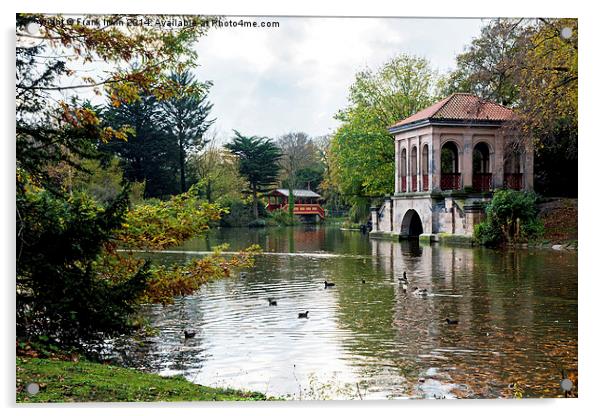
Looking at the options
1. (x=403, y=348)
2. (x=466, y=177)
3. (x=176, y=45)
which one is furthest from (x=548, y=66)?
(x=466, y=177)

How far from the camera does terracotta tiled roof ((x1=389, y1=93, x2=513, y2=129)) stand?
1550cm

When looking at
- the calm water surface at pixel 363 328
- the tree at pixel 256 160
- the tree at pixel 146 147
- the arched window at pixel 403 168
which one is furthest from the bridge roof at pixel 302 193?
the arched window at pixel 403 168

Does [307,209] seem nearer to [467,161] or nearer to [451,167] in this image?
[467,161]

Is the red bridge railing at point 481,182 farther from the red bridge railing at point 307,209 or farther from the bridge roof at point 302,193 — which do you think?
the bridge roof at point 302,193

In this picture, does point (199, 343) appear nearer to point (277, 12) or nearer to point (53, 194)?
point (53, 194)

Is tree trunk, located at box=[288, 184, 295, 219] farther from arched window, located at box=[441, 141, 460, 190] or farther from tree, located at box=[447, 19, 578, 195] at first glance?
arched window, located at box=[441, 141, 460, 190]

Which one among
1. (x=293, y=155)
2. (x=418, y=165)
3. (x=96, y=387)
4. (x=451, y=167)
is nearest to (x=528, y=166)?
(x=293, y=155)

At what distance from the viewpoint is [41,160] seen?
26.7 feet

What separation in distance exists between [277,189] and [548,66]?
4372 mm

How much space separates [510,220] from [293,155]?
334 inches

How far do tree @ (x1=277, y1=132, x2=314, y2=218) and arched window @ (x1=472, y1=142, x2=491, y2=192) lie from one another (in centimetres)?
589

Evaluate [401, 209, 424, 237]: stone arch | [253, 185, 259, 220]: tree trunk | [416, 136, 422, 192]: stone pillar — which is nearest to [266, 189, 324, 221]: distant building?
[253, 185, 259, 220]: tree trunk

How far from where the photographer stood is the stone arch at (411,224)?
26219 millimetres

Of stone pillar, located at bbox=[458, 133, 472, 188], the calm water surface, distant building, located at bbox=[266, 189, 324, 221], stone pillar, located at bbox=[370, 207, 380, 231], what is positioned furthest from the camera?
stone pillar, located at bbox=[370, 207, 380, 231]
